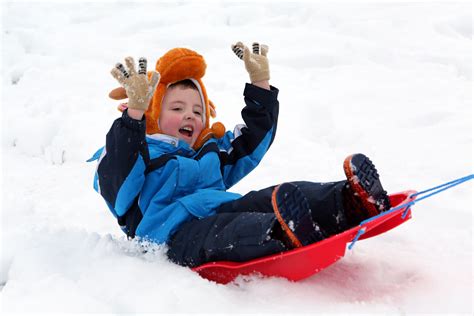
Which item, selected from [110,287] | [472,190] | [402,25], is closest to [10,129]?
[110,287]

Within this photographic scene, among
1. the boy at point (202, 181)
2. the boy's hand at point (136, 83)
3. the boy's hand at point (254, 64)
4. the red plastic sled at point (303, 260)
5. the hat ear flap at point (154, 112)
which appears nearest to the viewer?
the red plastic sled at point (303, 260)

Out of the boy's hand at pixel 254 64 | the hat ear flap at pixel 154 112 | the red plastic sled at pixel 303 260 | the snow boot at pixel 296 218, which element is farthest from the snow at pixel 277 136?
the boy's hand at pixel 254 64

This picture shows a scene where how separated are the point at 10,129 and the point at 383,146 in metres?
2.88

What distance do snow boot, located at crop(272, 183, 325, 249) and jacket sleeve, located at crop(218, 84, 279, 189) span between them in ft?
2.76

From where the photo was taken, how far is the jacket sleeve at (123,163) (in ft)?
5.74

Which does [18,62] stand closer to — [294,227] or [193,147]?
[193,147]

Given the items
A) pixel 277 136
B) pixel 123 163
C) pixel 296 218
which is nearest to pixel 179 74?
pixel 123 163

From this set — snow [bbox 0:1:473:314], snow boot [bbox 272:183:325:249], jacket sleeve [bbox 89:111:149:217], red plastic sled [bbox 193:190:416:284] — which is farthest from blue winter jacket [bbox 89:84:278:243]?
snow boot [bbox 272:183:325:249]

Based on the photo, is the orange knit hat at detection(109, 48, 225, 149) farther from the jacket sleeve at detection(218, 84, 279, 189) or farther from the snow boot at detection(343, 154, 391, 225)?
the snow boot at detection(343, 154, 391, 225)

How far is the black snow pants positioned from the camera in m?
1.51

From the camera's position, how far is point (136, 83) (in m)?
1.76

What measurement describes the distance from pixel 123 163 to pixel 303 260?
772 millimetres

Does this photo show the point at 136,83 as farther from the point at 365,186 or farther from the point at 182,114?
the point at 365,186

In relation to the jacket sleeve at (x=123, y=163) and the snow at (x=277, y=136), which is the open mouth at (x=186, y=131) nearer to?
the jacket sleeve at (x=123, y=163)
